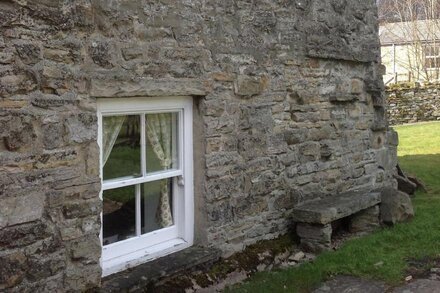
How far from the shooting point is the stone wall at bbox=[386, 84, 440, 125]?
1967 centimetres

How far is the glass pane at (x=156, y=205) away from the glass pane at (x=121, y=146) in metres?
0.23

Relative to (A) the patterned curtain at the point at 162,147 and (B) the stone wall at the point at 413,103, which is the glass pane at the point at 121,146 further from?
(B) the stone wall at the point at 413,103

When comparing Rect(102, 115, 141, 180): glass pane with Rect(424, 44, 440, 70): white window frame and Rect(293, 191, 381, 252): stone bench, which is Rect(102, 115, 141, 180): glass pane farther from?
Rect(424, 44, 440, 70): white window frame

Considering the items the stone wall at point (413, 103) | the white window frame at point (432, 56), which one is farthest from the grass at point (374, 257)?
the white window frame at point (432, 56)

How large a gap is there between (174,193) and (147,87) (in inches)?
42.8

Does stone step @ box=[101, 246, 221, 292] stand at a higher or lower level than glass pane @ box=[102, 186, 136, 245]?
lower

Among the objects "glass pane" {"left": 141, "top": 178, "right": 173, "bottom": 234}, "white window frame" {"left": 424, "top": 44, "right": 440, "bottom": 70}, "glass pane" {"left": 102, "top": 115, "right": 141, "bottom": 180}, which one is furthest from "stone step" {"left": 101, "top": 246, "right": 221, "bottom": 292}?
"white window frame" {"left": 424, "top": 44, "right": 440, "bottom": 70}

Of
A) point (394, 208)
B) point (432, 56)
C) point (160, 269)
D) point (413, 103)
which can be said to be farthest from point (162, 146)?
point (432, 56)

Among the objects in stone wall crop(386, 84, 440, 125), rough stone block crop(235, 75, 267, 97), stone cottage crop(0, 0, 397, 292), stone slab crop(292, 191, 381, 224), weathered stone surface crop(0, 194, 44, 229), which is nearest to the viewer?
weathered stone surface crop(0, 194, 44, 229)

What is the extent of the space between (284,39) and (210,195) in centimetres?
188

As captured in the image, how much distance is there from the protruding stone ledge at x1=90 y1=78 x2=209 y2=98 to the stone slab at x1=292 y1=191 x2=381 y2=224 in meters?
1.78

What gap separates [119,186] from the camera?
173 inches

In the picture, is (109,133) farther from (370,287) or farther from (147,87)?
(370,287)

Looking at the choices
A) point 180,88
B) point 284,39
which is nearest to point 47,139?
point 180,88
